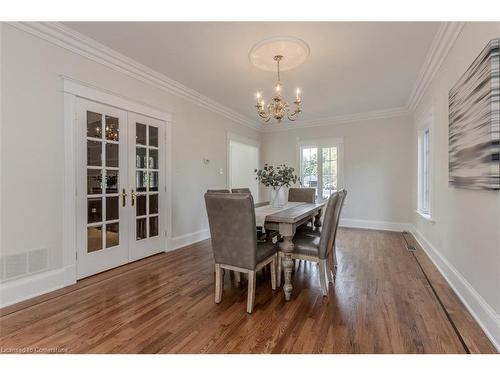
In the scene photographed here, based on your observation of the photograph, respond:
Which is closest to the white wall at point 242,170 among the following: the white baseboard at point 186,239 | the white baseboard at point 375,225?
the white baseboard at point 375,225

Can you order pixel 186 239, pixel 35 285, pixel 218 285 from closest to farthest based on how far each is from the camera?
pixel 218 285, pixel 35 285, pixel 186 239

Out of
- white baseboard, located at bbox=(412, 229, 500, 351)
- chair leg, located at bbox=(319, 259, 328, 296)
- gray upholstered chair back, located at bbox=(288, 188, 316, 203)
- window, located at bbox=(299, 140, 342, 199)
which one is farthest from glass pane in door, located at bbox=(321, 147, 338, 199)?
chair leg, located at bbox=(319, 259, 328, 296)

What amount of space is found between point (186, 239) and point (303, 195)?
2.14 meters

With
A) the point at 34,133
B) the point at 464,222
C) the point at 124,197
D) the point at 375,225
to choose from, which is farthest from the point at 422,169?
the point at 34,133

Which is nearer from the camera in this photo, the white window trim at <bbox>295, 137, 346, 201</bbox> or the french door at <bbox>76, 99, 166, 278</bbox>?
the french door at <bbox>76, 99, 166, 278</bbox>

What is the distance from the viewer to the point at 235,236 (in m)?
2.10

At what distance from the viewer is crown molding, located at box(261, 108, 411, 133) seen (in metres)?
5.25

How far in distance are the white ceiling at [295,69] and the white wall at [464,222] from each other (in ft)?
1.73

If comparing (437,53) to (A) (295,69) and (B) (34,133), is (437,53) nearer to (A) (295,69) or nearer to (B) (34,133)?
(A) (295,69)

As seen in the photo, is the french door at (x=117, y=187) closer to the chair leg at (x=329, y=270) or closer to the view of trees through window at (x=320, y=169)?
the chair leg at (x=329, y=270)

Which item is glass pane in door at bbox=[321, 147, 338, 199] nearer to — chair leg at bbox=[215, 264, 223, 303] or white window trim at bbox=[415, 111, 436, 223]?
white window trim at bbox=[415, 111, 436, 223]

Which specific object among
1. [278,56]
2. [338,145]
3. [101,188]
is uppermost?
[278,56]
